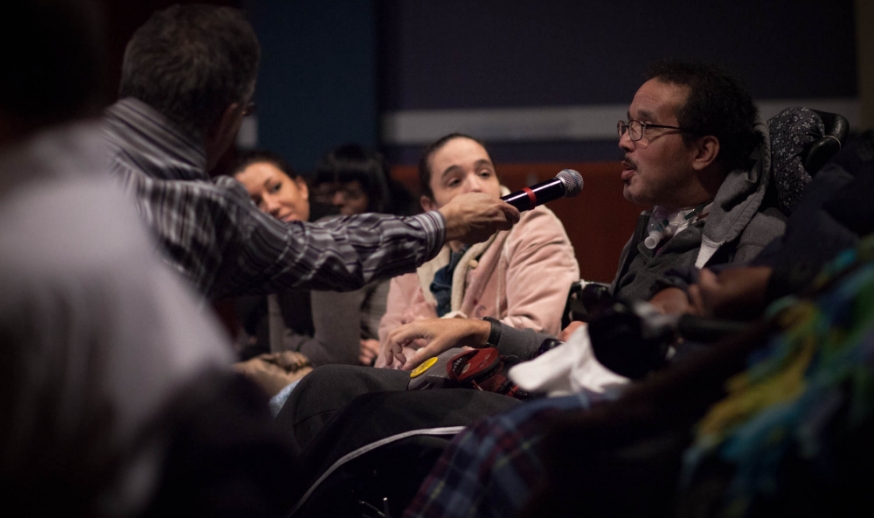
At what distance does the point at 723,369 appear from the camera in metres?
0.84

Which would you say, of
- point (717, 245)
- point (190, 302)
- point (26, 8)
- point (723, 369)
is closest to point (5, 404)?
point (190, 302)

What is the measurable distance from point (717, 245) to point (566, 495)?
81 centimetres

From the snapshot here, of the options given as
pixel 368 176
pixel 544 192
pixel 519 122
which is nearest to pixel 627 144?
pixel 544 192

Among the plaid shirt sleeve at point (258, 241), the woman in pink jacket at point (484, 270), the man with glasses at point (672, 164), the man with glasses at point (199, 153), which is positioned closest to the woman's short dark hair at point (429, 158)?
the woman in pink jacket at point (484, 270)

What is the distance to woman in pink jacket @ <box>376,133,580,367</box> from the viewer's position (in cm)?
205

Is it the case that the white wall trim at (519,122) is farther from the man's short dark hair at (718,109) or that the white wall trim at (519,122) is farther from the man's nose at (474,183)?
the man's short dark hair at (718,109)

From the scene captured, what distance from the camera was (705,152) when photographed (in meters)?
1.73

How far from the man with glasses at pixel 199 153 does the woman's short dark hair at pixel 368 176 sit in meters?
1.71

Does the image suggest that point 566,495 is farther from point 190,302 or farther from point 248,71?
point 248,71

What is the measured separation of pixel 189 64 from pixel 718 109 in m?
1.10

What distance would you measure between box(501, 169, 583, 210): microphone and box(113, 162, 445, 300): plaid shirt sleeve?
17 centimetres

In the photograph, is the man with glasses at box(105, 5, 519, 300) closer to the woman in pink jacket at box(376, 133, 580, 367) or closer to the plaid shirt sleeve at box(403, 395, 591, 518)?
the plaid shirt sleeve at box(403, 395, 591, 518)

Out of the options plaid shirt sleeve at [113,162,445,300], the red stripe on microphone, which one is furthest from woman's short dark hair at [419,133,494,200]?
plaid shirt sleeve at [113,162,445,300]

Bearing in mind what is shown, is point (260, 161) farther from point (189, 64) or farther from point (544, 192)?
point (189, 64)
